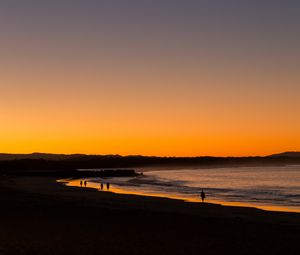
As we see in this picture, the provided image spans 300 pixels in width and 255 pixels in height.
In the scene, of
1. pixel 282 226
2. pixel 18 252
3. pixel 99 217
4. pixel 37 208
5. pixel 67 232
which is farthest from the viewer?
pixel 37 208

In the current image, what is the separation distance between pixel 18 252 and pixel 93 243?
361 cm

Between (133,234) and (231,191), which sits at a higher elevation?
(133,234)

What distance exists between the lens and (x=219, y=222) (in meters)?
27.2

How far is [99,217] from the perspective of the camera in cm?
2836

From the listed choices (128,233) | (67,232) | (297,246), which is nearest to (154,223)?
(128,233)

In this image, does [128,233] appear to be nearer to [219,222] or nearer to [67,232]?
[67,232]

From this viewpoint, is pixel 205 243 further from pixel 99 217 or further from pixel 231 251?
pixel 99 217

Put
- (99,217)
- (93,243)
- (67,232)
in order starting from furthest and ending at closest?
(99,217) < (67,232) < (93,243)

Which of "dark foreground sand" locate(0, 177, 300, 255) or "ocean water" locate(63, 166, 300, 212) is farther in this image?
"ocean water" locate(63, 166, 300, 212)

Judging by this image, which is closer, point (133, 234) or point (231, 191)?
point (133, 234)

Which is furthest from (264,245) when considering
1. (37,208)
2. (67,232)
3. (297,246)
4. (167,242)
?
(37,208)

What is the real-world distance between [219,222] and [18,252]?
13.8 metres

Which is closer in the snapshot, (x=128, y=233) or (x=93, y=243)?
(x=93, y=243)

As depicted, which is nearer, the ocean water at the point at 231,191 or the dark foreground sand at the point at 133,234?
the dark foreground sand at the point at 133,234
